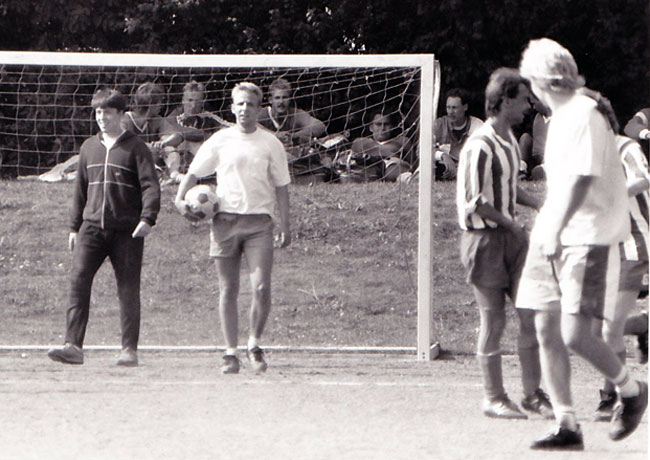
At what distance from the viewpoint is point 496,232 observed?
725 cm

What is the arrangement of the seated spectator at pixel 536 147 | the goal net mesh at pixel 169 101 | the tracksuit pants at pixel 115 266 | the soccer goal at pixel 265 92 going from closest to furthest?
the tracksuit pants at pixel 115 266, the soccer goal at pixel 265 92, the goal net mesh at pixel 169 101, the seated spectator at pixel 536 147

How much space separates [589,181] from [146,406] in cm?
288

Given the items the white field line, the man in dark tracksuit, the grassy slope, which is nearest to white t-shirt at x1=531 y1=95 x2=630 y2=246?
the man in dark tracksuit

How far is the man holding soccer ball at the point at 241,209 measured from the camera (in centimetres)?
897

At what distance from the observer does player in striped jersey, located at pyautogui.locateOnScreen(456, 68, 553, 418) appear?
7.18 m

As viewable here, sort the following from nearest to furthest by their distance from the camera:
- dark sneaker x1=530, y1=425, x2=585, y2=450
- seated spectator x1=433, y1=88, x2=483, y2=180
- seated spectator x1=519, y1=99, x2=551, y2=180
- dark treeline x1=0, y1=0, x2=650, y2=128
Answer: dark sneaker x1=530, y1=425, x2=585, y2=450
seated spectator x1=433, y1=88, x2=483, y2=180
seated spectator x1=519, y1=99, x2=551, y2=180
dark treeline x1=0, y1=0, x2=650, y2=128

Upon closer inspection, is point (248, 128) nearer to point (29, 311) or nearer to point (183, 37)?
point (29, 311)

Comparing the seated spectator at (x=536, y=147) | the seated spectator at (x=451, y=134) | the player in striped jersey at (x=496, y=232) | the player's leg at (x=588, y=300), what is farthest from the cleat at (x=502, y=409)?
the seated spectator at (x=536, y=147)

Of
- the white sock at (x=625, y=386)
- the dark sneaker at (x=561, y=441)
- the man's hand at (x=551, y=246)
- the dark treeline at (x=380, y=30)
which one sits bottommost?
the dark sneaker at (x=561, y=441)

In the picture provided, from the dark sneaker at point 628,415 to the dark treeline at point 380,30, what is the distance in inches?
512

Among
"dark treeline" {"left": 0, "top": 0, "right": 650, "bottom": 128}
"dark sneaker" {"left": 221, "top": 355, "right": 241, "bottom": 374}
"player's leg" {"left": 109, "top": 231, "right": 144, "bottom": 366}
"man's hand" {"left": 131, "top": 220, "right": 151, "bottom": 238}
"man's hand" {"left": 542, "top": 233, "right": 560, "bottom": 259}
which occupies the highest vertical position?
"dark treeline" {"left": 0, "top": 0, "right": 650, "bottom": 128}

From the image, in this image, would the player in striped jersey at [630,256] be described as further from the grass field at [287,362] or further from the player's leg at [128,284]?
the player's leg at [128,284]

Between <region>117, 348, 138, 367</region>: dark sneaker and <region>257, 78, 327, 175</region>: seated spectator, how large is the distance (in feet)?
9.28

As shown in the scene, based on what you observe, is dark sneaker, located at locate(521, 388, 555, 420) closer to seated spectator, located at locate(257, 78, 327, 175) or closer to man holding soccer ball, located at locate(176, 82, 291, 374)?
man holding soccer ball, located at locate(176, 82, 291, 374)
